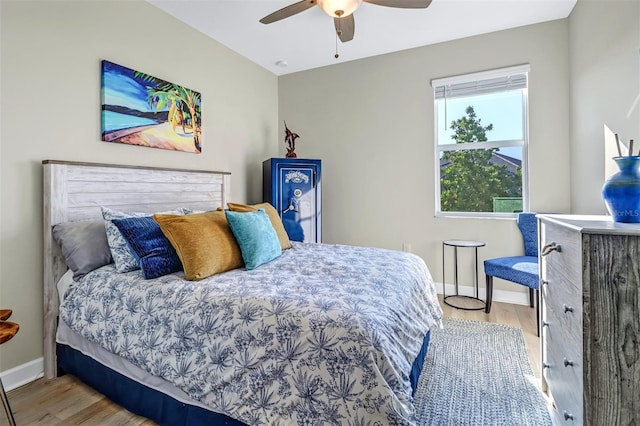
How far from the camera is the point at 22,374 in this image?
1886 millimetres

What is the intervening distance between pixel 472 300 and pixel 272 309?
2.78 metres

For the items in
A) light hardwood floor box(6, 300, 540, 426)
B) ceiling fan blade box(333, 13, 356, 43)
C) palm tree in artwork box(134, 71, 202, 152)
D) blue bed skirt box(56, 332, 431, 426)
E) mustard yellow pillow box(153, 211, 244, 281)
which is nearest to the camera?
blue bed skirt box(56, 332, 431, 426)

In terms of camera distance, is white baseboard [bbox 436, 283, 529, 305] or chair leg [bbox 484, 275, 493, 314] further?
white baseboard [bbox 436, 283, 529, 305]

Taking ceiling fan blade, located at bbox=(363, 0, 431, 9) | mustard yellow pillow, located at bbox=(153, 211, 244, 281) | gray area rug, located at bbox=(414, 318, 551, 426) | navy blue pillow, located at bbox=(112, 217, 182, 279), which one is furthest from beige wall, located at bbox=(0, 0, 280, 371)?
gray area rug, located at bbox=(414, 318, 551, 426)

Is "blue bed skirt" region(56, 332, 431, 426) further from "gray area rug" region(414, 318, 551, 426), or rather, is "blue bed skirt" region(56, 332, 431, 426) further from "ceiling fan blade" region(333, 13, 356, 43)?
"ceiling fan blade" region(333, 13, 356, 43)

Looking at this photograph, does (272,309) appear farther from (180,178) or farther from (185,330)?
(180,178)

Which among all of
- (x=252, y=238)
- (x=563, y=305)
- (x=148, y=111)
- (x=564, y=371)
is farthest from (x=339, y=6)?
(x=564, y=371)

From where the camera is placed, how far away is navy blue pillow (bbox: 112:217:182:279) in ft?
5.76

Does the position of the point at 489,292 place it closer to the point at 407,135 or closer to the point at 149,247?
the point at 407,135

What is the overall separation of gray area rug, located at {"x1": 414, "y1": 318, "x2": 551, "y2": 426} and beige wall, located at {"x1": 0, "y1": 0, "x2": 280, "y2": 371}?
8.16ft

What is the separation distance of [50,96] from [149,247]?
1270 mm

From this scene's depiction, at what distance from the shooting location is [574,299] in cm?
112

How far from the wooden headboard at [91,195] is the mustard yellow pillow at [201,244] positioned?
0.68m

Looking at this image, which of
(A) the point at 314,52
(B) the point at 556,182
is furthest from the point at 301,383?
(A) the point at 314,52
